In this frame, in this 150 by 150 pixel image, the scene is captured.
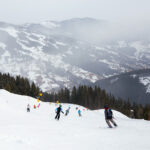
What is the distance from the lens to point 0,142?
336 inches

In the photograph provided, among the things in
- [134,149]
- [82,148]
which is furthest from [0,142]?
[134,149]

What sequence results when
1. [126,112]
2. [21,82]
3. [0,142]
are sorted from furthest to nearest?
[126,112]
[21,82]
[0,142]

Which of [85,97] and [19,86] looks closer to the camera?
[19,86]

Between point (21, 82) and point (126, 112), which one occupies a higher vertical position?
point (21, 82)

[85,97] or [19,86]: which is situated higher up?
[19,86]

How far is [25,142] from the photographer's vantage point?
30.1ft

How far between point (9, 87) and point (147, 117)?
68339mm

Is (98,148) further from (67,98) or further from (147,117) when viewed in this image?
(67,98)

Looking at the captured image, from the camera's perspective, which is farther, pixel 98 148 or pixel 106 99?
pixel 106 99

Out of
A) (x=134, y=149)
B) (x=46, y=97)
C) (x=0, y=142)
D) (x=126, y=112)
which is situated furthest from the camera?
(x=46, y=97)

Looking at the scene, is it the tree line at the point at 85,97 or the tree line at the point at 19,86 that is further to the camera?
the tree line at the point at 85,97

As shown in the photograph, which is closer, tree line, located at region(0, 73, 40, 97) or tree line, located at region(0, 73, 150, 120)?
tree line, located at region(0, 73, 40, 97)

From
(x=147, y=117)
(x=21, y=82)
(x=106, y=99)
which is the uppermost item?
(x=21, y=82)

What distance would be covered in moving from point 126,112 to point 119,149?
347 feet
